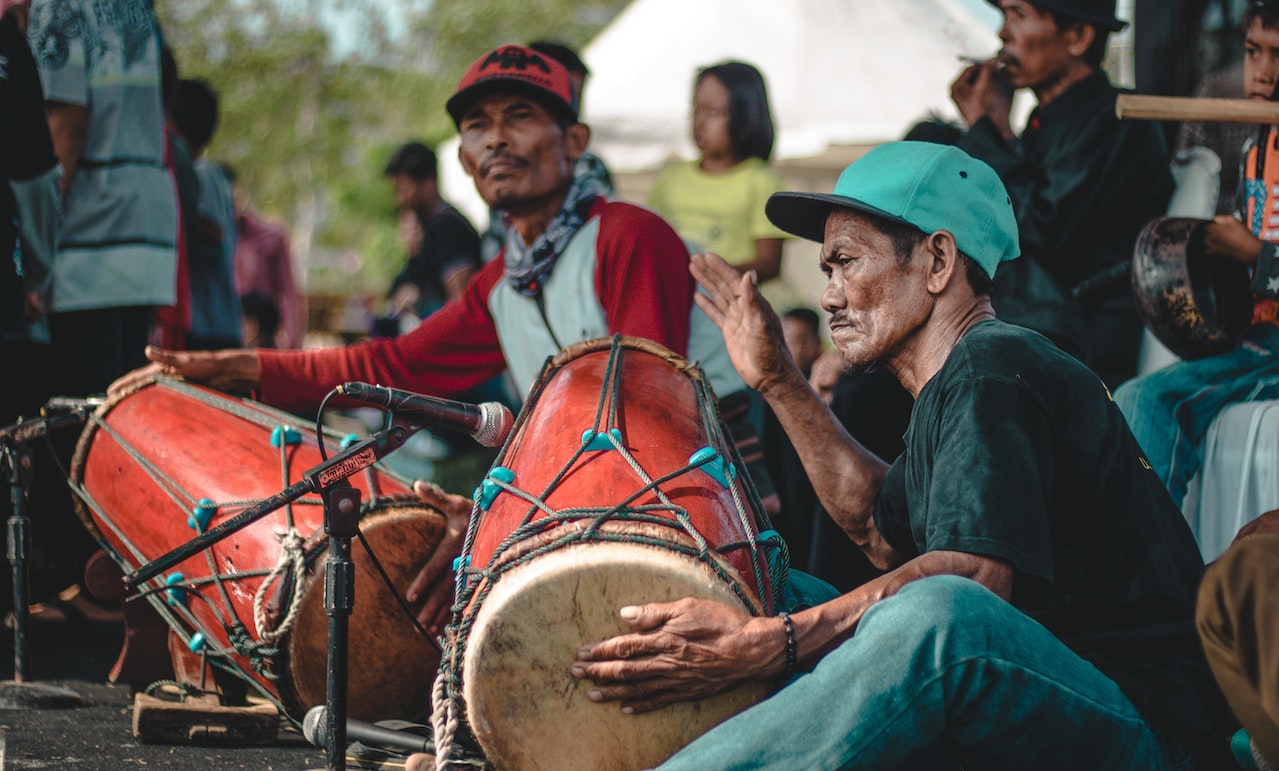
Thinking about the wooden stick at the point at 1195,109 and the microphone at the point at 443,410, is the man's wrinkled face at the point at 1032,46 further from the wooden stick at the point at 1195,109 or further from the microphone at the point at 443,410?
the microphone at the point at 443,410

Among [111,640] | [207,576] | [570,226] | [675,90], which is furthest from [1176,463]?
[675,90]

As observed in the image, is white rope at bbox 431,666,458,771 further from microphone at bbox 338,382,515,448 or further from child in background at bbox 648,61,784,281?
child in background at bbox 648,61,784,281

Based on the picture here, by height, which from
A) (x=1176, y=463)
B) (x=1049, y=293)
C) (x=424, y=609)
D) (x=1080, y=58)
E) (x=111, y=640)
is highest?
(x=1080, y=58)

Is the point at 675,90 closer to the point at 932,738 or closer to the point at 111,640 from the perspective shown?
the point at 111,640

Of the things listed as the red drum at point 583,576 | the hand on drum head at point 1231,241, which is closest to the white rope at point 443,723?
the red drum at point 583,576

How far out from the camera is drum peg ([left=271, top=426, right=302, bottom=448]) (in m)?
3.16

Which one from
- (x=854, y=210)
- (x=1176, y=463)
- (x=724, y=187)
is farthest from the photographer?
(x=724, y=187)

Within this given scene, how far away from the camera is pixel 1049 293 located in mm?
3637

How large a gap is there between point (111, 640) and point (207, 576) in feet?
5.24

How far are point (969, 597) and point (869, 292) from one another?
28.6 inches

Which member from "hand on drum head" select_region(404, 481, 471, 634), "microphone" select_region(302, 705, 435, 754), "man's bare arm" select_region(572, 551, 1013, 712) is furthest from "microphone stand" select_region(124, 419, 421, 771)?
"man's bare arm" select_region(572, 551, 1013, 712)

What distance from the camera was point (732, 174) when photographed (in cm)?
495

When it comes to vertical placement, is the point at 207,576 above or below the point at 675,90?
below

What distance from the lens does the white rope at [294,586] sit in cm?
285
